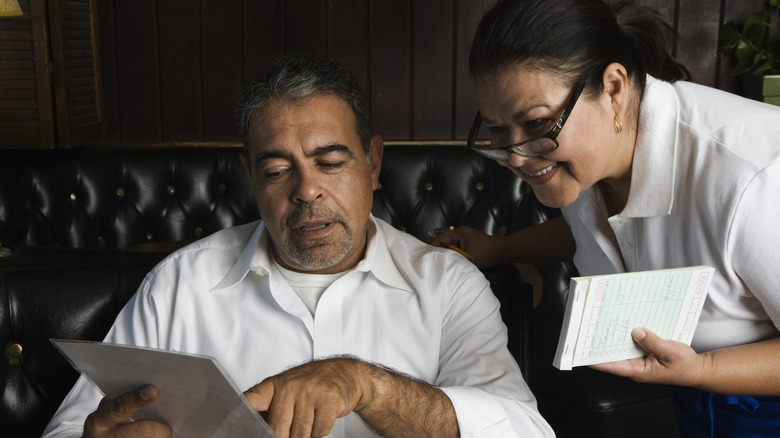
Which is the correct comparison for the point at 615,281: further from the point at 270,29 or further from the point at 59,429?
the point at 270,29

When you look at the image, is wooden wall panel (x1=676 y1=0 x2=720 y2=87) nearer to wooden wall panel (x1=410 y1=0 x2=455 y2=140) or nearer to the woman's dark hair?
wooden wall panel (x1=410 y1=0 x2=455 y2=140)

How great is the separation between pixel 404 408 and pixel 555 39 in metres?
0.66

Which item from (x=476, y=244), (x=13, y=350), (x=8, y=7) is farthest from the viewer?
(x=8, y=7)

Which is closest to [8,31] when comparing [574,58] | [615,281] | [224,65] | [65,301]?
[224,65]

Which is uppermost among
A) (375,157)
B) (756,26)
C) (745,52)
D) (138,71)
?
(756,26)

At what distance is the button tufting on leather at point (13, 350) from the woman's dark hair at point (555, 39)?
39.8 inches

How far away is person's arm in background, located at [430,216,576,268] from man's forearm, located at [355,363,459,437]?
66 cm

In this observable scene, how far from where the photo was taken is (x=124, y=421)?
1041 mm

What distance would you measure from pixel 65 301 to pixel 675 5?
8.85 feet

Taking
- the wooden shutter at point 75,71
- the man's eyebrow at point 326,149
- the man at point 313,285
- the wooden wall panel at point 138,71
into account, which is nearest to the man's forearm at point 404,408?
the man at point 313,285

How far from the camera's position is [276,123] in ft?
4.89

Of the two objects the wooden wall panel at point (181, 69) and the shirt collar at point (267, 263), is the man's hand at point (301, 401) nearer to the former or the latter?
the shirt collar at point (267, 263)

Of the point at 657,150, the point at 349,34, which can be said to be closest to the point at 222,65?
the point at 349,34

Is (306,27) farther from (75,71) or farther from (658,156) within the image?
(658,156)
